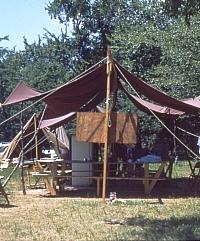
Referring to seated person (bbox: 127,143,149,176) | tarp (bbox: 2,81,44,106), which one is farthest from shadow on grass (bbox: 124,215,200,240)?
tarp (bbox: 2,81,44,106)

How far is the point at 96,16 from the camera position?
116 ft

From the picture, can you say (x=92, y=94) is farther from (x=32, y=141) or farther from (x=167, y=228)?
(x=32, y=141)

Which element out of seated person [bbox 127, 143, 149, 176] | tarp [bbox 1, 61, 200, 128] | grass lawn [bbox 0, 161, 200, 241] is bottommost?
grass lawn [bbox 0, 161, 200, 241]

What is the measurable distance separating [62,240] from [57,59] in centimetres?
3084

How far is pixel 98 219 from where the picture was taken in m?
9.75

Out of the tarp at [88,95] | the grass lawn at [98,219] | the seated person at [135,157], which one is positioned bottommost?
the grass lawn at [98,219]

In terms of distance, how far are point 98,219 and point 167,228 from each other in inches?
59.0

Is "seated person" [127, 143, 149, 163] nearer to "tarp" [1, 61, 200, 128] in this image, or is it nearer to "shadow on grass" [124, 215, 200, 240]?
"tarp" [1, 61, 200, 128]

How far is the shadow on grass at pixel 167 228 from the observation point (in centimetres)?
796

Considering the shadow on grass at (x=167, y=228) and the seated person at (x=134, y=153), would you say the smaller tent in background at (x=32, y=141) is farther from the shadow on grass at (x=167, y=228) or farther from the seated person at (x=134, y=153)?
the shadow on grass at (x=167, y=228)

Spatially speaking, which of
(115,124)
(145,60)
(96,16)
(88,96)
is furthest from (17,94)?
(96,16)

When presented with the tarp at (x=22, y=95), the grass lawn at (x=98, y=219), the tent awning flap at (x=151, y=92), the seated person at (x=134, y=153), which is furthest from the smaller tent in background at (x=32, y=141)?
the grass lawn at (x=98, y=219)

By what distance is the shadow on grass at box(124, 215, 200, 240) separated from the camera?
7957 mm

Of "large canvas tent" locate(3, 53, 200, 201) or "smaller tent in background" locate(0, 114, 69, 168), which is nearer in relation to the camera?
"large canvas tent" locate(3, 53, 200, 201)
